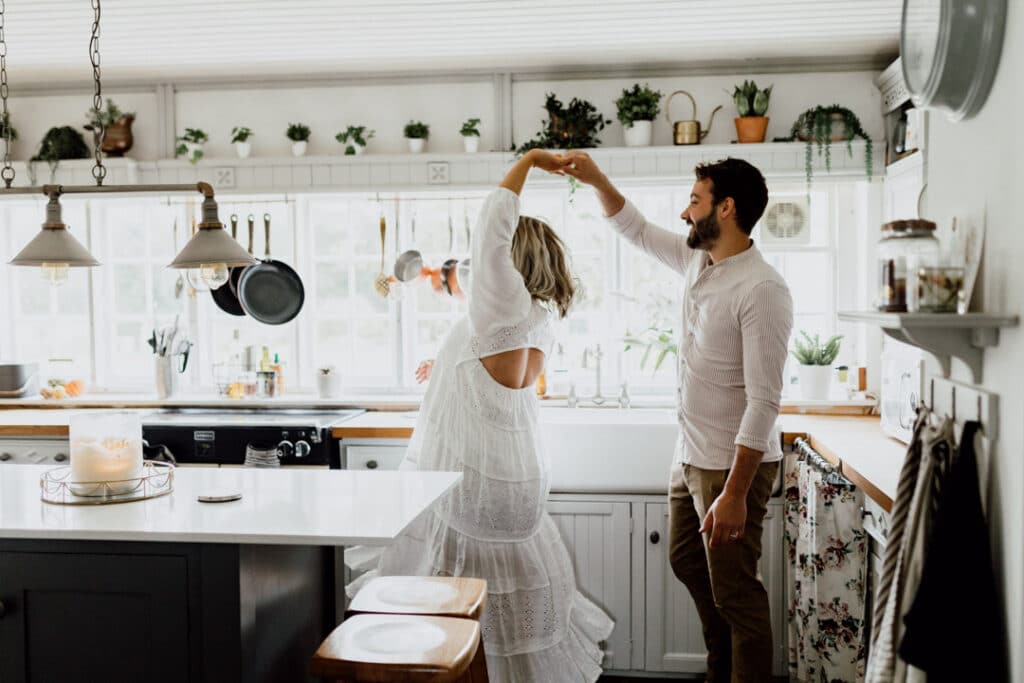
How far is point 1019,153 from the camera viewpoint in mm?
1393

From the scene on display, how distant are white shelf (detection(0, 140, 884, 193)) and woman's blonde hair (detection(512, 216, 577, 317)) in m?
1.37

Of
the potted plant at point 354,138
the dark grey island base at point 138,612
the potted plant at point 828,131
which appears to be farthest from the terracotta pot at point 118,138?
the potted plant at point 828,131

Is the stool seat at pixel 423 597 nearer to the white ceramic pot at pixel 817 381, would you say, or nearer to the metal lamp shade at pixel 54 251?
the metal lamp shade at pixel 54 251

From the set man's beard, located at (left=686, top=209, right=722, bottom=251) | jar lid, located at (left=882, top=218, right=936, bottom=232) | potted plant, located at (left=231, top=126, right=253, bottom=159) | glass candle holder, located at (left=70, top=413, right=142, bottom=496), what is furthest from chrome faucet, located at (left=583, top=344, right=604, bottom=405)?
jar lid, located at (left=882, top=218, right=936, bottom=232)

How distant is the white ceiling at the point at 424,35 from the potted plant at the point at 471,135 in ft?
0.87

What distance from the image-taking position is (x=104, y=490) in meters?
2.15

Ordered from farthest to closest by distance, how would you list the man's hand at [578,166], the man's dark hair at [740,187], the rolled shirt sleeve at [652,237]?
the rolled shirt sleeve at [652,237], the man's hand at [578,166], the man's dark hair at [740,187]

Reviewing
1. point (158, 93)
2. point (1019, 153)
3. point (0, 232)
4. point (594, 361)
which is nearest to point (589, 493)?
point (594, 361)

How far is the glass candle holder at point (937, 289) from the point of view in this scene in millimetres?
1533

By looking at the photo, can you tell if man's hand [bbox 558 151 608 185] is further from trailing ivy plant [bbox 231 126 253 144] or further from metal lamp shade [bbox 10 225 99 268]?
trailing ivy plant [bbox 231 126 253 144]

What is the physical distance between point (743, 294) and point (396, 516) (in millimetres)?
1098

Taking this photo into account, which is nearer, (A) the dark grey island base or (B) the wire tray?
(A) the dark grey island base

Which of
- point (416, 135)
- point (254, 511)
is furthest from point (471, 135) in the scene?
point (254, 511)

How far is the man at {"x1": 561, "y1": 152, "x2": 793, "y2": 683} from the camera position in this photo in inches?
92.0
